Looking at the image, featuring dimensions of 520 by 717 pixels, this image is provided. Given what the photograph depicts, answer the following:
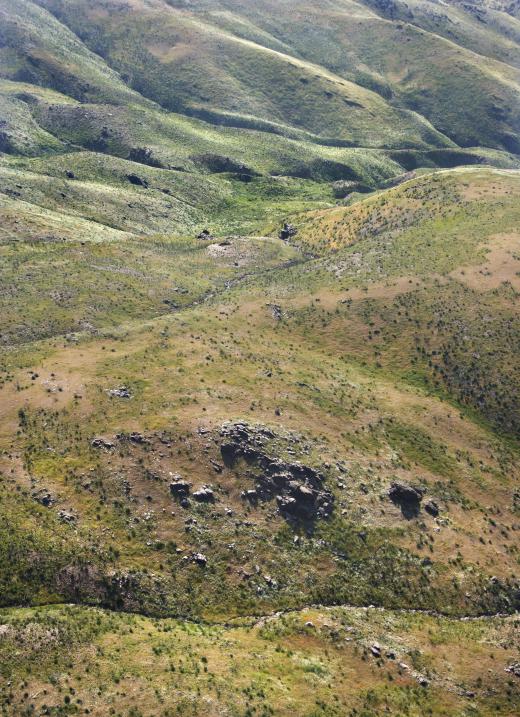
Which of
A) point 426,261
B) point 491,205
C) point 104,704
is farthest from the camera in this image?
point 491,205

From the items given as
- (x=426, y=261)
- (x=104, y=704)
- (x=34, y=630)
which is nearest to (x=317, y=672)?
(x=104, y=704)

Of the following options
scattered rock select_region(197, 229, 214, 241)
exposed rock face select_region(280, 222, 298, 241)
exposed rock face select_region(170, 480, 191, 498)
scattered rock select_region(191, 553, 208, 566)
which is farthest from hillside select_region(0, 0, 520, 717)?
scattered rock select_region(197, 229, 214, 241)

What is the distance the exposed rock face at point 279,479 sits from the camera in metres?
56.3

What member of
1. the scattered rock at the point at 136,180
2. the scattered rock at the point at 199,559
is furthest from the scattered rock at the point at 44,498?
the scattered rock at the point at 136,180

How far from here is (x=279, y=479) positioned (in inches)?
2291

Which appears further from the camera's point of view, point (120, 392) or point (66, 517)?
point (120, 392)

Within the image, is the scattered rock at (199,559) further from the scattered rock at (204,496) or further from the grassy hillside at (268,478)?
the scattered rock at (204,496)

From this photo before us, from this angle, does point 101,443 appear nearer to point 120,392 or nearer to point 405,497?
point 120,392

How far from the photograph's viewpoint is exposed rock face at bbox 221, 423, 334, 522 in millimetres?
56312

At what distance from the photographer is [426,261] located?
338 ft

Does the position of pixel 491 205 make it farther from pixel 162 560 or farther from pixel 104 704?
pixel 104 704

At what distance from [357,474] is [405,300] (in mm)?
40483

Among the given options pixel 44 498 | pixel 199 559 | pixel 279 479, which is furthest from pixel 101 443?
pixel 279 479

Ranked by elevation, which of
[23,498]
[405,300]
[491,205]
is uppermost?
[491,205]
